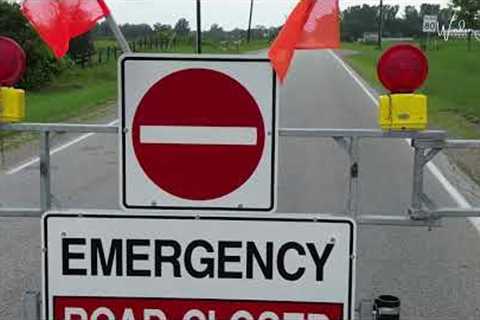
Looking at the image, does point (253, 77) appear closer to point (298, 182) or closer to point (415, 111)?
point (415, 111)

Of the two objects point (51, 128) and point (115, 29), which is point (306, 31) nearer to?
point (115, 29)

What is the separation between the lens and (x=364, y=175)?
11289 millimetres

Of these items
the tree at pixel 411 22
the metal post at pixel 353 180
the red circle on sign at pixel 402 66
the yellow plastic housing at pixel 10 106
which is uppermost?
the tree at pixel 411 22

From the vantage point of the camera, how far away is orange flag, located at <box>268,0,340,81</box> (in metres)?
2.41

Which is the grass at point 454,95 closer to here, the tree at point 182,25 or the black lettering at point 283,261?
the tree at point 182,25

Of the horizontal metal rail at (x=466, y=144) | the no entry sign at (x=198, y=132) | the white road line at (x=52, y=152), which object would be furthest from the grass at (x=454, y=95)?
the no entry sign at (x=198, y=132)

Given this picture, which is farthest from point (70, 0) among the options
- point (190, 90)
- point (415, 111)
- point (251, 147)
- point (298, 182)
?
point (298, 182)

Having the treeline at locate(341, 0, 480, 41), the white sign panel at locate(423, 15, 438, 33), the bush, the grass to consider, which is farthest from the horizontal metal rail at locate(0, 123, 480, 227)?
the treeline at locate(341, 0, 480, 41)

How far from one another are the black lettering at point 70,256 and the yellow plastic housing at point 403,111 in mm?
951

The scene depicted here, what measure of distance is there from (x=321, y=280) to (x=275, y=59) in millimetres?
617

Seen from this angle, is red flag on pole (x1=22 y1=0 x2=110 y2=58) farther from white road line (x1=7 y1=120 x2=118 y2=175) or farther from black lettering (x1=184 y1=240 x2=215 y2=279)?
white road line (x1=7 y1=120 x2=118 y2=175)

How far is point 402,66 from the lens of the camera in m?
2.59

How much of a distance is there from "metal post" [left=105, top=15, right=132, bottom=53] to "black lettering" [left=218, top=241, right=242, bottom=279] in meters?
0.63

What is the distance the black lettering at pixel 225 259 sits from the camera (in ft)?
8.02
